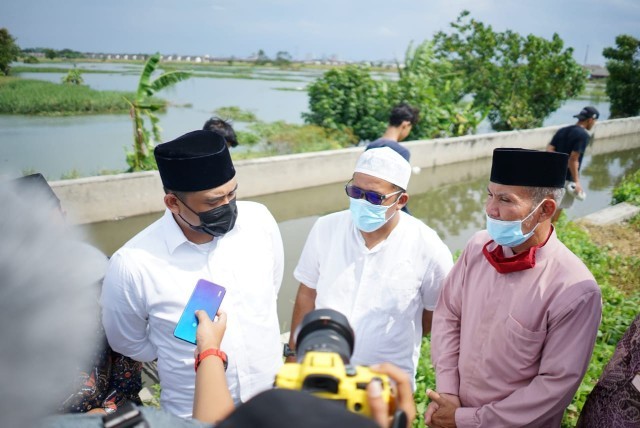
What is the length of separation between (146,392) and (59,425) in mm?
2413

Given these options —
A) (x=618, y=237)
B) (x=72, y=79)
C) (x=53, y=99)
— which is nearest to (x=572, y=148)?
(x=618, y=237)

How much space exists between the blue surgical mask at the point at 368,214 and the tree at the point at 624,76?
23974mm

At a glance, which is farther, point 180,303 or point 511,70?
point 511,70

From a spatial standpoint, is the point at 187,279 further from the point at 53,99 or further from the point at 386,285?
the point at 53,99

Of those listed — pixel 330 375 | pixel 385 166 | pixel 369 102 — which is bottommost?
pixel 330 375

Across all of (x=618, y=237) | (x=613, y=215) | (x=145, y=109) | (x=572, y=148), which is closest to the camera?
(x=572, y=148)

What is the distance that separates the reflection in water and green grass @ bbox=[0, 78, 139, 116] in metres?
7.45

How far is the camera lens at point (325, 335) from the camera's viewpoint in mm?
958

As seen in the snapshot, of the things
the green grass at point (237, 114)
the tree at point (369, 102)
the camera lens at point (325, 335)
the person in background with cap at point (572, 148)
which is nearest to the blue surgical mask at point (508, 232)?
the camera lens at point (325, 335)

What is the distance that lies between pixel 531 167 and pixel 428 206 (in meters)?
7.46

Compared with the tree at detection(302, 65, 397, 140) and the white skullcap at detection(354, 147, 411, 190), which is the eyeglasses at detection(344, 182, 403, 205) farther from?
the tree at detection(302, 65, 397, 140)

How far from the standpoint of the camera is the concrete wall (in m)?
7.12

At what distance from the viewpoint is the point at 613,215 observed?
22.3 feet

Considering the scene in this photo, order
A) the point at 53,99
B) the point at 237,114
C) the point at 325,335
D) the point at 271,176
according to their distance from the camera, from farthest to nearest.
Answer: the point at 237,114 → the point at 53,99 → the point at 271,176 → the point at 325,335
